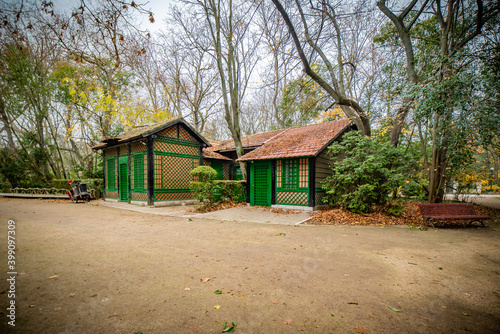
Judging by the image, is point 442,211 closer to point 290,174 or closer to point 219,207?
point 290,174

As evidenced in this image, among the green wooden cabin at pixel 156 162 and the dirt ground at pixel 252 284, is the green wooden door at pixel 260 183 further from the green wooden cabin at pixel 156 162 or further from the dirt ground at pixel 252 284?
the dirt ground at pixel 252 284

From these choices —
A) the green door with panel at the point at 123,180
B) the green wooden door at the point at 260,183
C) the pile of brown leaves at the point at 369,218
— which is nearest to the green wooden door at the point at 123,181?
the green door with panel at the point at 123,180

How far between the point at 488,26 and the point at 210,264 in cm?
1287

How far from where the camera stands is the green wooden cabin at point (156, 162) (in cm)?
1195

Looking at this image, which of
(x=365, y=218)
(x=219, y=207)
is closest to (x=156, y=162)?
(x=219, y=207)

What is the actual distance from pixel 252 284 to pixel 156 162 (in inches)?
412

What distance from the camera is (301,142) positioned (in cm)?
1155

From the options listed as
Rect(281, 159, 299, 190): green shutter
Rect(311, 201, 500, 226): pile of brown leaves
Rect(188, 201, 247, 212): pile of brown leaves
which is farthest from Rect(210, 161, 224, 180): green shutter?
Rect(311, 201, 500, 226): pile of brown leaves

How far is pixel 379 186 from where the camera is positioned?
848 cm

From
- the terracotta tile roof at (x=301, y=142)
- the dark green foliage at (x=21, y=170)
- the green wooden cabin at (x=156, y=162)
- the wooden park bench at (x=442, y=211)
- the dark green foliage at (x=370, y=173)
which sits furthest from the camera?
the dark green foliage at (x=21, y=170)

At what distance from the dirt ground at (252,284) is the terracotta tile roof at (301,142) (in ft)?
17.8

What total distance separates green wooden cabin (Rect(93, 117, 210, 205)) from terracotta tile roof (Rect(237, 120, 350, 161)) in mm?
3700

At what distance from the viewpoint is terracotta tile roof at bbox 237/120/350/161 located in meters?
10.3

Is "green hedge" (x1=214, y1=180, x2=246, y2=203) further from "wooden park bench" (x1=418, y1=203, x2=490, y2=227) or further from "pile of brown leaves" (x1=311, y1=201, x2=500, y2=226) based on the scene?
"wooden park bench" (x1=418, y1=203, x2=490, y2=227)
